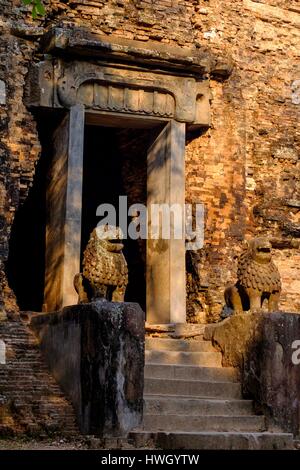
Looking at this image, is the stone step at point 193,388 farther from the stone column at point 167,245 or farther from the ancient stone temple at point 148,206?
the stone column at point 167,245

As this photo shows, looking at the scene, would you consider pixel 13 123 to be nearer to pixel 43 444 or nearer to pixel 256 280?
pixel 256 280

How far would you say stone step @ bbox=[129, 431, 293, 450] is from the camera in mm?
7590

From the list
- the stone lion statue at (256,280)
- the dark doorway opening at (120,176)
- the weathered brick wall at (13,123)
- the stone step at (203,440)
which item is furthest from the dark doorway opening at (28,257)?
the stone step at (203,440)

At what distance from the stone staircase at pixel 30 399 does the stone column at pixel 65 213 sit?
162cm

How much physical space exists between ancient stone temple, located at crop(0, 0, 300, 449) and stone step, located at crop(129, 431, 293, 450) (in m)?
0.01

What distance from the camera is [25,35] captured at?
37.6 ft

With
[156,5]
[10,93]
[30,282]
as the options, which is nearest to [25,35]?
[10,93]

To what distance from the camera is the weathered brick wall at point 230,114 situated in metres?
11.5

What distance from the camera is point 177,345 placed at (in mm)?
10234

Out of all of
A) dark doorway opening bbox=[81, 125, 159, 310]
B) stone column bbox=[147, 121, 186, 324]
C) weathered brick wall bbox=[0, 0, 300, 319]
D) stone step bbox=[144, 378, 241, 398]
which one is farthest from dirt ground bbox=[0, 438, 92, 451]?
dark doorway opening bbox=[81, 125, 159, 310]

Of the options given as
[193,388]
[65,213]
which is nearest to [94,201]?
[65,213]

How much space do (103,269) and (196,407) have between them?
1826 mm

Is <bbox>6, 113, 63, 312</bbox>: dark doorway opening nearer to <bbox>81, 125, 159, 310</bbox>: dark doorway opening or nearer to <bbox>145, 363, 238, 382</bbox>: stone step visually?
<bbox>81, 125, 159, 310</bbox>: dark doorway opening
